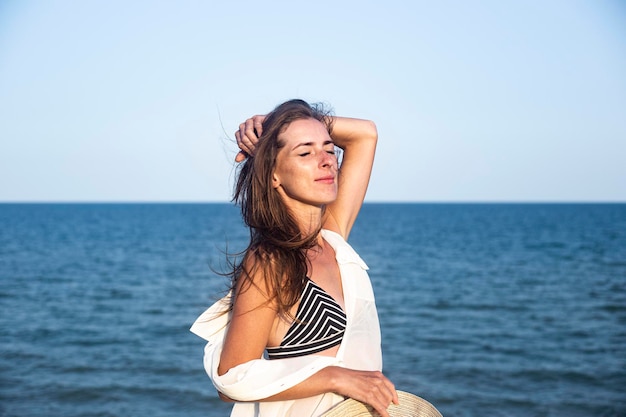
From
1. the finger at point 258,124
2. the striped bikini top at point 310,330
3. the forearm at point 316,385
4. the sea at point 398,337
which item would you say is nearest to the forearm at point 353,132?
the finger at point 258,124

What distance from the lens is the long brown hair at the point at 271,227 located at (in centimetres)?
243

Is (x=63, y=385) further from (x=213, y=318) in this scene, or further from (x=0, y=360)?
(x=213, y=318)

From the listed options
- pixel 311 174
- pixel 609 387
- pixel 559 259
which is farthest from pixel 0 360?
pixel 559 259

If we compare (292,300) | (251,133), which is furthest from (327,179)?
(292,300)

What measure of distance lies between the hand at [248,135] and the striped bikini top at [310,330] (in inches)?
26.4

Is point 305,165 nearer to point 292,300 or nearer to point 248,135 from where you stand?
point 248,135

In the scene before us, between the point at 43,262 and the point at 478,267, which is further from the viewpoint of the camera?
the point at 43,262

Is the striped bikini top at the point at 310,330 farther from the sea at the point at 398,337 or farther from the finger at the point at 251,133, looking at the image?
the finger at the point at 251,133

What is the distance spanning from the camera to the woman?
2336mm

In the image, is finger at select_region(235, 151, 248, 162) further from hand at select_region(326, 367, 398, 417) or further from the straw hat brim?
the straw hat brim

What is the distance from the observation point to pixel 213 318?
2.71 metres

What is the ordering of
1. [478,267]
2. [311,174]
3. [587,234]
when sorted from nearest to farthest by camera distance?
1. [311,174]
2. [478,267]
3. [587,234]

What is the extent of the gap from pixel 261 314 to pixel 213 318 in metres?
0.40

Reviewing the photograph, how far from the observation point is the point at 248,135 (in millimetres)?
2816
